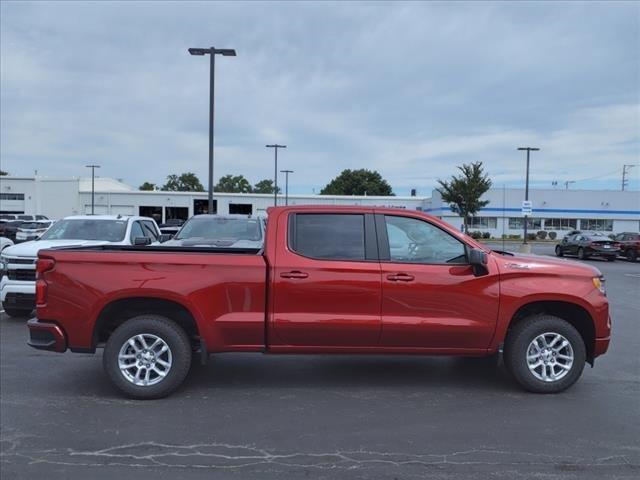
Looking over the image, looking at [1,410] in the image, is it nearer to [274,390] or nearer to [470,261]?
[274,390]

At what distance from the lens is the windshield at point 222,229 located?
11.3 meters

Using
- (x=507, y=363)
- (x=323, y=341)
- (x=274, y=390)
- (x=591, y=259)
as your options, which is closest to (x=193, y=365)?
(x=274, y=390)

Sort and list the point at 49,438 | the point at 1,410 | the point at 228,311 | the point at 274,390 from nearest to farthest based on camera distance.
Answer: the point at 49,438 → the point at 1,410 → the point at 228,311 → the point at 274,390

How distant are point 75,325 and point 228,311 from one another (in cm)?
143

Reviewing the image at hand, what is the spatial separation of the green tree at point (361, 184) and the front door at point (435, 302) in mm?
96783

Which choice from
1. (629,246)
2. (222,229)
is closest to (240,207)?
(629,246)

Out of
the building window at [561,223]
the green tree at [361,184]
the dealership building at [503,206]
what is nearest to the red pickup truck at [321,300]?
the dealership building at [503,206]

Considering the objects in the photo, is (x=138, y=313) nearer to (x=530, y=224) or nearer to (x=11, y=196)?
(x=530, y=224)

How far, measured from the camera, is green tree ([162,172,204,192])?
127 metres

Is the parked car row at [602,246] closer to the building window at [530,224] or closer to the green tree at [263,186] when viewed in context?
the building window at [530,224]

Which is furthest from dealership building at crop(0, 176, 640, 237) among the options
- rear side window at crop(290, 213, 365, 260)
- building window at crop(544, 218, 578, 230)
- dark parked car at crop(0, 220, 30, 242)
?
rear side window at crop(290, 213, 365, 260)

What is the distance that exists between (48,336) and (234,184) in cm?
12003

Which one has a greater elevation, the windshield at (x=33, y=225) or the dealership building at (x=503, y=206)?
the dealership building at (x=503, y=206)

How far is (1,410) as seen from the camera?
5152 millimetres
